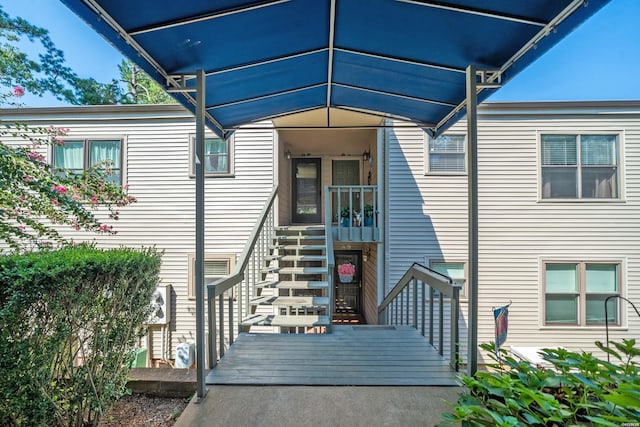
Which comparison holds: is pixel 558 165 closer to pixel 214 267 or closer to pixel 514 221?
pixel 514 221

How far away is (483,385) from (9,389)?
2768mm

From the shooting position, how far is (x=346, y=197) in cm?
738

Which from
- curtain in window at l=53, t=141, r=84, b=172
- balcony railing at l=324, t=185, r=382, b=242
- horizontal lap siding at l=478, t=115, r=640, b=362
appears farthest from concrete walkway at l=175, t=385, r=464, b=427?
curtain in window at l=53, t=141, r=84, b=172

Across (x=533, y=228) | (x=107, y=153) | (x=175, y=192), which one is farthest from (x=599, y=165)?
(x=107, y=153)

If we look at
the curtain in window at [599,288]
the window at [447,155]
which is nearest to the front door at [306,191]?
the window at [447,155]

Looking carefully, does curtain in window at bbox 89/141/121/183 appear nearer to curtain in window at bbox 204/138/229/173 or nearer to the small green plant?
curtain in window at bbox 204/138/229/173

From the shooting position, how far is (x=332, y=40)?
240 centimetres

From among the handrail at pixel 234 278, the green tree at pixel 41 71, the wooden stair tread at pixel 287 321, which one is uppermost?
the green tree at pixel 41 71

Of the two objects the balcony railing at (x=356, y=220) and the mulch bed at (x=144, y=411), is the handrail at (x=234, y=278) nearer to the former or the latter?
the mulch bed at (x=144, y=411)

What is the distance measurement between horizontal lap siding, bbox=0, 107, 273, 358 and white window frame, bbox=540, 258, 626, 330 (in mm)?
5962

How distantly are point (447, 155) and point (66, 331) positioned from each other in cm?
651

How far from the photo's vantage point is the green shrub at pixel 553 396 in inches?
47.2

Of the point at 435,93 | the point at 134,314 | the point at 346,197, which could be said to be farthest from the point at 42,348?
the point at 346,197

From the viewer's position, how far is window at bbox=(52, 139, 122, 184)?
666 cm
